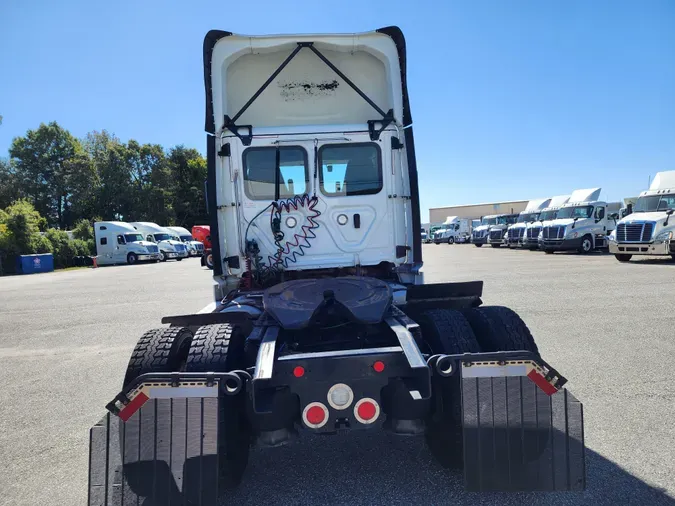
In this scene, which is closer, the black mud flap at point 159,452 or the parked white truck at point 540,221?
the black mud flap at point 159,452

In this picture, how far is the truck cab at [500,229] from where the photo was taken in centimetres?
3509

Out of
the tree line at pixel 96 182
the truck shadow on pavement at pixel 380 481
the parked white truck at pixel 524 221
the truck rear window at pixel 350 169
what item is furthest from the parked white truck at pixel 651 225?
the tree line at pixel 96 182

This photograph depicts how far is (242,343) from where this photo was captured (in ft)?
9.68

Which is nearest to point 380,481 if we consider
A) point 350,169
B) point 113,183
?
point 350,169

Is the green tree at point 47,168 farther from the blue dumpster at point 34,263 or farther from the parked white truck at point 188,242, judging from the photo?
the blue dumpster at point 34,263

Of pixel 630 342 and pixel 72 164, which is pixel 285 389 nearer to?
pixel 630 342

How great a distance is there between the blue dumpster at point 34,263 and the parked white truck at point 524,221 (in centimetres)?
3141

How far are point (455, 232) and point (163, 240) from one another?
31.1 m

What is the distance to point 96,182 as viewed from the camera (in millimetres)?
53406

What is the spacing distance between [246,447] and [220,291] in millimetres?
2122

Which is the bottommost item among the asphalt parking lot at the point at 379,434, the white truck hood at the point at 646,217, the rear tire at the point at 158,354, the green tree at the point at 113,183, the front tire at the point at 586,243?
the asphalt parking lot at the point at 379,434

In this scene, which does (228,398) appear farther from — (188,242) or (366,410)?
(188,242)

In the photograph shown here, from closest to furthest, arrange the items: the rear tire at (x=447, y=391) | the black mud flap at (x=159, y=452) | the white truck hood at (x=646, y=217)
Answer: the black mud flap at (x=159, y=452) < the rear tire at (x=447, y=391) < the white truck hood at (x=646, y=217)

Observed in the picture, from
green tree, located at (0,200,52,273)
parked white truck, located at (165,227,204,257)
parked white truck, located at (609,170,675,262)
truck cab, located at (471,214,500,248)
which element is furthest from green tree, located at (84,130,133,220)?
parked white truck, located at (609,170,675,262)
